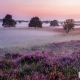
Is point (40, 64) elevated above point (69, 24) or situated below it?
below

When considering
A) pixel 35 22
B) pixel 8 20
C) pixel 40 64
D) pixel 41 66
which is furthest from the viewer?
pixel 8 20

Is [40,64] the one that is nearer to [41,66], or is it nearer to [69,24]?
[41,66]

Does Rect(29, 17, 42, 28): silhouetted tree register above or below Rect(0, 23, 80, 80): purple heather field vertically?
above

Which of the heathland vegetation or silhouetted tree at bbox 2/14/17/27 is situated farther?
silhouetted tree at bbox 2/14/17/27

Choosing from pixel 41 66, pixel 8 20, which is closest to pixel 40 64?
pixel 41 66

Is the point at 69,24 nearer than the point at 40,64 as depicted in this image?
No

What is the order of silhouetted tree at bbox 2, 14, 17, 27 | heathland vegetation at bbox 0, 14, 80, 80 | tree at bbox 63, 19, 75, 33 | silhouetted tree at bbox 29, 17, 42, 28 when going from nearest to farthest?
heathland vegetation at bbox 0, 14, 80, 80
tree at bbox 63, 19, 75, 33
silhouetted tree at bbox 29, 17, 42, 28
silhouetted tree at bbox 2, 14, 17, 27

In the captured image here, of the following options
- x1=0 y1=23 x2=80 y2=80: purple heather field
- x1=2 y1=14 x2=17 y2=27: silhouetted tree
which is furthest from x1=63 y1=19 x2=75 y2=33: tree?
x1=2 y1=14 x2=17 y2=27: silhouetted tree

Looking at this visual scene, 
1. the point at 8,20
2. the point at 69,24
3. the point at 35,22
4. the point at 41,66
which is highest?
the point at 8,20

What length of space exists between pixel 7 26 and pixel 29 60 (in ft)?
199

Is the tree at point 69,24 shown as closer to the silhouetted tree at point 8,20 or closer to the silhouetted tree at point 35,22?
the silhouetted tree at point 35,22

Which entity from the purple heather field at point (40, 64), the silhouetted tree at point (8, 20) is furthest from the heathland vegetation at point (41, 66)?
the silhouetted tree at point (8, 20)

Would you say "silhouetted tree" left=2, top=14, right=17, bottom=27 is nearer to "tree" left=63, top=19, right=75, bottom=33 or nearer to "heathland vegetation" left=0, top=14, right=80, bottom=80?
"tree" left=63, top=19, right=75, bottom=33

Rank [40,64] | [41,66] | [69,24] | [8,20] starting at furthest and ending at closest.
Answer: [8,20] → [69,24] → [40,64] → [41,66]
